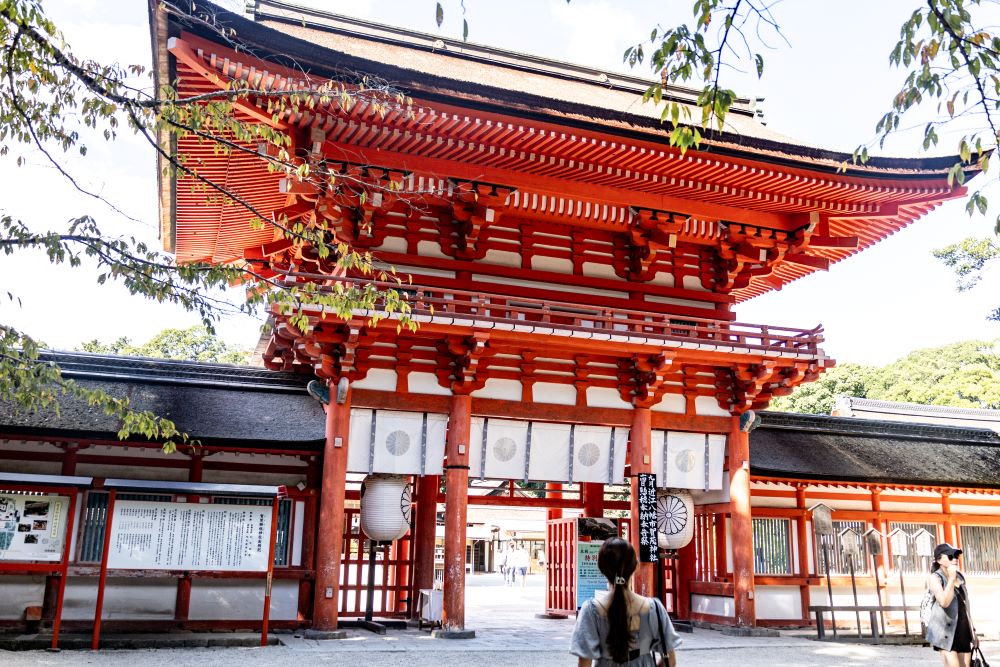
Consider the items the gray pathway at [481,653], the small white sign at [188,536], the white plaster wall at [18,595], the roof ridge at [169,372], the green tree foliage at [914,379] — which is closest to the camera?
the gray pathway at [481,653]

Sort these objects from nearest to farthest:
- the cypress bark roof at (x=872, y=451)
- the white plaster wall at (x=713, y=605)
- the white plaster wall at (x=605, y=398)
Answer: the white plaster wall at (x=605, y=398) → the white plaster wall at (x=713, y=605) → the cypress bark roof at (x=872, y=451)

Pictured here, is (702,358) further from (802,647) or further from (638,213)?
(802,647)

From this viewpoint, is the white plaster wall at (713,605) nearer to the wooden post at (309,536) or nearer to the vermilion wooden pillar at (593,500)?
the vermilion wooden pillar at (593,500)

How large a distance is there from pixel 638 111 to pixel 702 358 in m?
5.12

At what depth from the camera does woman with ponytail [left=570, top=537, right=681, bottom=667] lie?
3.84m

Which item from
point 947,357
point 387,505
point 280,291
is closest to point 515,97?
point 280,291

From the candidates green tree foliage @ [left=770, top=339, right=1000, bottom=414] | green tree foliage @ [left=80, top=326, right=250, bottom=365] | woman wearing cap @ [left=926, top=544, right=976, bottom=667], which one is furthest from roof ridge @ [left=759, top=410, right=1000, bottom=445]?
green tree foliage @ [left=80, top=326, right=250, bottom=365]

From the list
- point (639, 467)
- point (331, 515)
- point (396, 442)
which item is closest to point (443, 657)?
point (331, 515)

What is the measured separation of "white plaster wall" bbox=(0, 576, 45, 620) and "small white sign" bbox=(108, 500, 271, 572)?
200cm

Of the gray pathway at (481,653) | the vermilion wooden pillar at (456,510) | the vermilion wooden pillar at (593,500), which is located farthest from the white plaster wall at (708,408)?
the vermilion wooden pillar at (456,510)

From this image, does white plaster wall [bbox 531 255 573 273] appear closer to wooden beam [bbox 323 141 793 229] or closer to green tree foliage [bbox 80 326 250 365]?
wooden beam [bbox 323 141 793 229]

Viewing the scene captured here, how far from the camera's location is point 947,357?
5088 cm

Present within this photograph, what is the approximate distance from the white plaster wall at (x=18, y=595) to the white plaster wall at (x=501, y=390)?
20.8ft

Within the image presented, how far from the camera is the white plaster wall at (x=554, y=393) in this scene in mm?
12625
